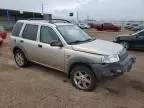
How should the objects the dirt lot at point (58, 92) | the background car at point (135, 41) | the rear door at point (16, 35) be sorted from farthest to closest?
1. the background car at point (135, 41)
2. the rear door at point (16, 35)
3. the dirt lot at point (58, 92)

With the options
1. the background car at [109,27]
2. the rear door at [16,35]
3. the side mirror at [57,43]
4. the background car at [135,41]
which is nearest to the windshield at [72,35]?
the side mirror at [57,43]

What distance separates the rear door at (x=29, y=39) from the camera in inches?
282


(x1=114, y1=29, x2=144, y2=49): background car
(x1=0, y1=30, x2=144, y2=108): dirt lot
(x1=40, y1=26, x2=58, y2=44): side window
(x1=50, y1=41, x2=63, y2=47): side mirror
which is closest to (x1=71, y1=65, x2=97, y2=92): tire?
(x1=0, y1=30, x2=144, y2=108): dirt lot

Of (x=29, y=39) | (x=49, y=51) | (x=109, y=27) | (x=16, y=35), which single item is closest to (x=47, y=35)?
(x=49, y=51)

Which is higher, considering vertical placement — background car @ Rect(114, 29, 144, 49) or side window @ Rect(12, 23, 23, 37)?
side window @ Rect(12, 23, 23, 37)

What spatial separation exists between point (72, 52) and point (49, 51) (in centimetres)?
90

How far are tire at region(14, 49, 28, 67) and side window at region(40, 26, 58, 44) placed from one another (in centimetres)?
137

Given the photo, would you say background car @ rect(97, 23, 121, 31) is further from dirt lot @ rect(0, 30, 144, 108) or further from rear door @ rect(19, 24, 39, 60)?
rear door @ rect(19, 24, 39, 60)

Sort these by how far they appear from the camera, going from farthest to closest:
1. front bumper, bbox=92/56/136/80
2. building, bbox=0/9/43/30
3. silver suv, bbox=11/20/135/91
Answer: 1. building, bbox=0/9/43/30
2. silver suv, bbox=11/20/135/91
3. front bumper, bbox=92/56/136/80

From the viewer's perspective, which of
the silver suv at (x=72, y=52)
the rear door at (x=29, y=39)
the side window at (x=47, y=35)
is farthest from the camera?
the rear door at (x=29, y=39)

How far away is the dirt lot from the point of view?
5.06 metres

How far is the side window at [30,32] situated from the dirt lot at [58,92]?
1.23m

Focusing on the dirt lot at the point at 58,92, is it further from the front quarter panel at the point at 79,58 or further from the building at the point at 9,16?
the building at the point at 9,16

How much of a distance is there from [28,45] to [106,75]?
3136 mm
